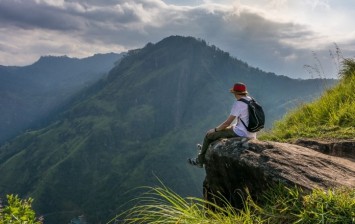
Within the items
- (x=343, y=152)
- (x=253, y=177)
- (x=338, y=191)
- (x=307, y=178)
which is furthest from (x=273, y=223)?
(x=343, y=152)

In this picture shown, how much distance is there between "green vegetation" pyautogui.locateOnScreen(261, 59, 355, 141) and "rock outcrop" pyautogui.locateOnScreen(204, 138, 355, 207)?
4.20 metres

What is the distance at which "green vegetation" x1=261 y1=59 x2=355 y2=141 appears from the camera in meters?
12.0

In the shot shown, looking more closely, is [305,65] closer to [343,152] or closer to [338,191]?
[343,152]

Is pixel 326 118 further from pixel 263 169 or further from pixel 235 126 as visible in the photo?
pixel 263 169

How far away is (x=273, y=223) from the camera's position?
5129 mm

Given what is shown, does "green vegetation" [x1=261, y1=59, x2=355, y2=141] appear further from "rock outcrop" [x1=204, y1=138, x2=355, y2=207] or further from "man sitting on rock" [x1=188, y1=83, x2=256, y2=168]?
"rock outcrop" [x1=204, y1=138, x2=355, y2=207]

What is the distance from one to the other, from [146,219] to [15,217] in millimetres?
2403

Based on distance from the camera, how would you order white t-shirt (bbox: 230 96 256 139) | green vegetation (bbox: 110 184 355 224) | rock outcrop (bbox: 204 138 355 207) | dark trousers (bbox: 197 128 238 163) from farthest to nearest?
1. dark trousers (bbox: 197 128 238 163)
2. white t-shirt (bbox: 230 96 256 139)
3. rock outcrop (bbox: 204 138 355 207)
4. green vegetation (bbox: 110 184 355 224)

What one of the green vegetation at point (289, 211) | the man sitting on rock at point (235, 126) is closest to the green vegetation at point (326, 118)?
the man sitting on rock at point (235, 126)

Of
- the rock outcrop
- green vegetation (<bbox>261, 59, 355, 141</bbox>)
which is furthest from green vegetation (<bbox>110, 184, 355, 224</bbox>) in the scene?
green vegetation (<bbox>261, 59, 355, 141</bbox>)

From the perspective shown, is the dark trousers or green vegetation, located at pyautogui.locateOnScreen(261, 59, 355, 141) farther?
green vegetation, located at pyautogui.locateOnScreen(261, 59, 355, 141)

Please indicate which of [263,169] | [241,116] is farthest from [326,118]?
[263,169]

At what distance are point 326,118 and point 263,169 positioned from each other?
7300mm

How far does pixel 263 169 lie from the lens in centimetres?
700
